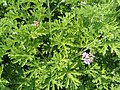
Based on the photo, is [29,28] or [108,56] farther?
[108,56]

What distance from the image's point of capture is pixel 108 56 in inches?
127

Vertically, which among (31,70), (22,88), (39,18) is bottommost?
(22,88)

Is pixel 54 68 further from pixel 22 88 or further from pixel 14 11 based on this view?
pixel 14 11

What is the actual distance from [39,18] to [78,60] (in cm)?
57

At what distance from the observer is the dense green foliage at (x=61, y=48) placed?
113 inches

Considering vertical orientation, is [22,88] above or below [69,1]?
below

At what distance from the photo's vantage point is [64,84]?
2.90 meters

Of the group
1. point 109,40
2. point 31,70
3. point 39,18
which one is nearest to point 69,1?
point 39,18

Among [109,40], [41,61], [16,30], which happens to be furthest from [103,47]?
[16,30]

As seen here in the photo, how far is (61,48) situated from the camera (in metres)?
2.96

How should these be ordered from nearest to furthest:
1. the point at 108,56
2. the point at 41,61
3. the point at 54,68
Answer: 1. the point at 54,68
2. the point at 41,61
3. the point at 108,56

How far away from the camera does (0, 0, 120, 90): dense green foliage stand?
9.39 ft

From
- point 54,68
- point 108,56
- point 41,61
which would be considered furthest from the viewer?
point 108,56

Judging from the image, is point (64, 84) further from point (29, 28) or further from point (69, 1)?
point (69, 1)
